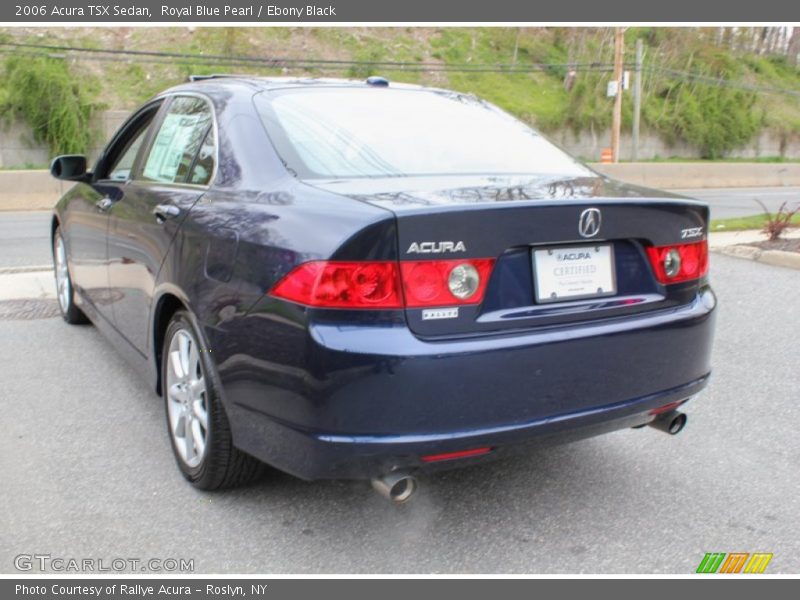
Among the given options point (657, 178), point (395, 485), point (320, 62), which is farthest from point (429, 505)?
point (320, 62)

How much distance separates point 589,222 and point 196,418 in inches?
67.7

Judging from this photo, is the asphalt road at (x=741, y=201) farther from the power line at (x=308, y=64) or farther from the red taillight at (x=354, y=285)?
the red taillight at (x=354, y=285)

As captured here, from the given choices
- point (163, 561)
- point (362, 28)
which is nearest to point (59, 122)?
point (362, 28)

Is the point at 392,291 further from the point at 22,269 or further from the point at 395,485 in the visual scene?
the point at 22,269

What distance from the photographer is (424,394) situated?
249 cm

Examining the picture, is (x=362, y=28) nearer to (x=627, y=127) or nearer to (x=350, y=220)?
(x=627, y=127)

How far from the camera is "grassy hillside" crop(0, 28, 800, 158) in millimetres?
26641

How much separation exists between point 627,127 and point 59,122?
73.7 ft

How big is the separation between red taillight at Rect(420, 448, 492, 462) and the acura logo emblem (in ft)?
2.66

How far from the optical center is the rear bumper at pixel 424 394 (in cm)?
247

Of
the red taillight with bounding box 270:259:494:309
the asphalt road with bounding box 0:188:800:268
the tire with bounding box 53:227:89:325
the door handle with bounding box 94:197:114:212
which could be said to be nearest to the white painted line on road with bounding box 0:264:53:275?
the asphalt road with bounding box 0:188:800:268

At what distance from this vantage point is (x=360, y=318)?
248 cm

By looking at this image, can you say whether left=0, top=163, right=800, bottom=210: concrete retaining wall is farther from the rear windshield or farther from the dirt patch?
the rear windshield

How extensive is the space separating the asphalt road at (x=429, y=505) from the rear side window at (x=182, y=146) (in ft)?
4.09
